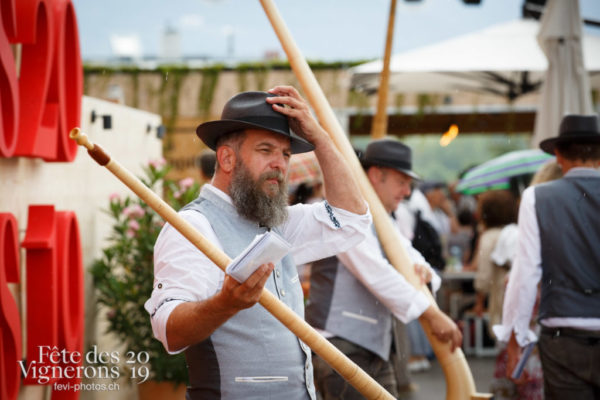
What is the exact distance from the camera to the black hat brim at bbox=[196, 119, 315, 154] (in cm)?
253

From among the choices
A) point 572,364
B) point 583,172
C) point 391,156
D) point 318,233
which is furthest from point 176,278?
point 583,172

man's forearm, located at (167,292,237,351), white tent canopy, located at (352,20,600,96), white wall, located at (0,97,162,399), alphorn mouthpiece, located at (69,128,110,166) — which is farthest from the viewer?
white tent canopy, located at (352,20,600,96)

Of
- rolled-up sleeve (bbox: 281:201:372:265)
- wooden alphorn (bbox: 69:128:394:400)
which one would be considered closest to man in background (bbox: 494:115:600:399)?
rolled-up sleeve (bbox: 281:201:372:265)

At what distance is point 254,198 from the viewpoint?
251cm

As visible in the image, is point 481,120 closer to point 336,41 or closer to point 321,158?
point 336,41

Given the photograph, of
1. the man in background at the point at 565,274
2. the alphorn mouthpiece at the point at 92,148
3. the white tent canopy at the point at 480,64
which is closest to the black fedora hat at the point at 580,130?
the man in background at the point at 565,274

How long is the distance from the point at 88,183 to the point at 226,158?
286 centimetres

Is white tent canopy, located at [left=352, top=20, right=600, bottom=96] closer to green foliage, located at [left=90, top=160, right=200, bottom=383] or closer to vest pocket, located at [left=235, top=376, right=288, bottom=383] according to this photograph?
green foliage, located at [left=90, top=160, right=200, bottom=383]

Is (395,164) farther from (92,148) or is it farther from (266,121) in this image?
(92,148)

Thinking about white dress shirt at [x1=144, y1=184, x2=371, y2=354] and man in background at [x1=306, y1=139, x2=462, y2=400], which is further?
man in background at [x1=306, y1=139, x2=462, y2=400]

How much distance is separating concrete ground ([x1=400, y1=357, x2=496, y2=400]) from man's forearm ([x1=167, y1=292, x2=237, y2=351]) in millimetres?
5298

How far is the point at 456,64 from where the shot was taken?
25.7 feet

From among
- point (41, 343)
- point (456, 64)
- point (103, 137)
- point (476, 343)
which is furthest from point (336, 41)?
point (41, 343)

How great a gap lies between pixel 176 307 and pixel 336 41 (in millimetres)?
10985
